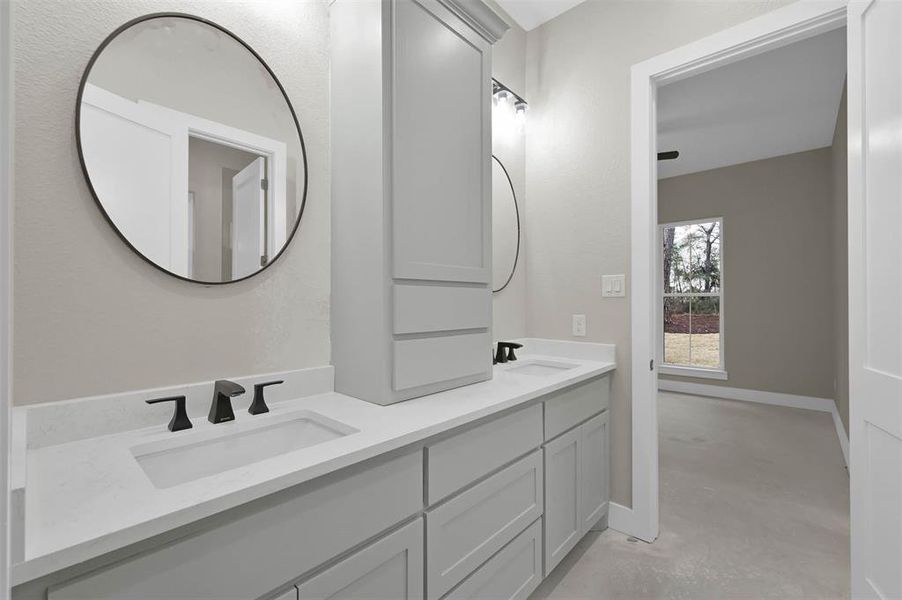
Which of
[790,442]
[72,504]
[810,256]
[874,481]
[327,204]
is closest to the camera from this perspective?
[72,504]

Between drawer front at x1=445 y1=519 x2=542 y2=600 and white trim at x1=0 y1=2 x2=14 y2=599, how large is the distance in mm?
1089

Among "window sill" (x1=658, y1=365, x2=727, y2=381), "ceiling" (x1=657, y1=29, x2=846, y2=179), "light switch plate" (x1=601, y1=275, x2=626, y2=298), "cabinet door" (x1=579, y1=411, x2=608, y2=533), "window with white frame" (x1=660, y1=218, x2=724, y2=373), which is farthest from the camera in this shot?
"window with white frame" (x1=660, y1=218, x2=724, y2=373)

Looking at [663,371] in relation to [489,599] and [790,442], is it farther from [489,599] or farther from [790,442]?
[489,599]

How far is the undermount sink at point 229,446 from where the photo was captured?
0.98 metres

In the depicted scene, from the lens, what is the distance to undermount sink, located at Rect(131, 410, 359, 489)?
3.23 ft

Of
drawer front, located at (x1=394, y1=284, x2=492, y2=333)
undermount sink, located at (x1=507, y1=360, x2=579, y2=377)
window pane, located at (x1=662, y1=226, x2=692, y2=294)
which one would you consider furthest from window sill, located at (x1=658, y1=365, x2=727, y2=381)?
drawer front, located at (x1=394, y1=284, x2=492, y2=333)

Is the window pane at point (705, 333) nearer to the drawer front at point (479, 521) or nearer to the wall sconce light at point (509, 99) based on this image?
the wall sconce light at point (509, 99)

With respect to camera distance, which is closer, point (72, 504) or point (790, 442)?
point (72, 504)

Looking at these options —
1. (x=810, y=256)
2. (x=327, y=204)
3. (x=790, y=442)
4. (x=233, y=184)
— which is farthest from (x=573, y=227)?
(x=810, y=256)

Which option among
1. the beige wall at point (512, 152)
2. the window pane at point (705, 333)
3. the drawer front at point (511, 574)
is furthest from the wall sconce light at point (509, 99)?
the window pane at point (705, 333)

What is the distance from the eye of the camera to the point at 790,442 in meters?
3.44

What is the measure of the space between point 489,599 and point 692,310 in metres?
5.10

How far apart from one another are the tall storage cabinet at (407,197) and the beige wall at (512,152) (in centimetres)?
68

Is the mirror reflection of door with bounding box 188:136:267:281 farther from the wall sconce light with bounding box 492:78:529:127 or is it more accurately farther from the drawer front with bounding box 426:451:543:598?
the wall sconce light with bounding box 492:78:529:127
